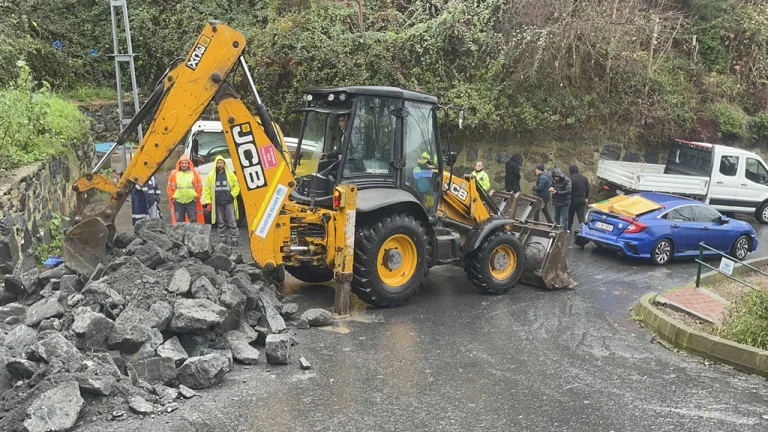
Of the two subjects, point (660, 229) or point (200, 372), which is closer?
point (200, 372)

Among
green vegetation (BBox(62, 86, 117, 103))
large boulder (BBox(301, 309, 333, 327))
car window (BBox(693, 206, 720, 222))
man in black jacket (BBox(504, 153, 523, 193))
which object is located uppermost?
green vegetation (BBox(62, 86, 117, 103))

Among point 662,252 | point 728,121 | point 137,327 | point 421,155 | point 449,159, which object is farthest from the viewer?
point 728,121

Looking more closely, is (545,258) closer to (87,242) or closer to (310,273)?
(310,273)

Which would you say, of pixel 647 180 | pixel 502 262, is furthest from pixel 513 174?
pixel 502 262

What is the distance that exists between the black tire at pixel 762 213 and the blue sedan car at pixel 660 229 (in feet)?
15.5

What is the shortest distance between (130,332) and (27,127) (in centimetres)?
589

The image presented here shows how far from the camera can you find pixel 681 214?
1281 cm

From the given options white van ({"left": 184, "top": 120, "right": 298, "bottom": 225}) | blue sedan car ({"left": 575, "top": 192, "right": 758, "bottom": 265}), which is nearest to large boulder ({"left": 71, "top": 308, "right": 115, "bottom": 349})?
white van ({"left": 184, "top": 120, "right": 298, "bottom": 225})

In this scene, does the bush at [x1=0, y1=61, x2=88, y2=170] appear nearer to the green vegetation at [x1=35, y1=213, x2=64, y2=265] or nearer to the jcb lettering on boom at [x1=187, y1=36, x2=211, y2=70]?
the green vegetation at [x1=35, y1=213, x2=64, y2=265]

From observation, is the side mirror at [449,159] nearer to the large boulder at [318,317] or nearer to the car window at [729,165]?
the large boulder at [318,317]

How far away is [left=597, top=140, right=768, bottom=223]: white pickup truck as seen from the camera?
16.4 meters

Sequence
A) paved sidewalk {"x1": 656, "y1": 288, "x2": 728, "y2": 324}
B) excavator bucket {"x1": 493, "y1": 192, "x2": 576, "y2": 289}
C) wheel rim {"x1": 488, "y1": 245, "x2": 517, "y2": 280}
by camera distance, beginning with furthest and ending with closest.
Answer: excavator bucket {"x1": 493, "y1": 192, "x2": 576, "y2": 289}, wheel rim {"x1": 488, "y1": 245, "x2": 517, "y2": 280}, paved sidewalk {"x1": 656, "y1": 288, "x2": 728, "y2": 324}

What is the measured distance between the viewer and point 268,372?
21.7ft

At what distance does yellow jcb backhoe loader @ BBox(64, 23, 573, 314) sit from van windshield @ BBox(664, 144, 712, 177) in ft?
28.3
